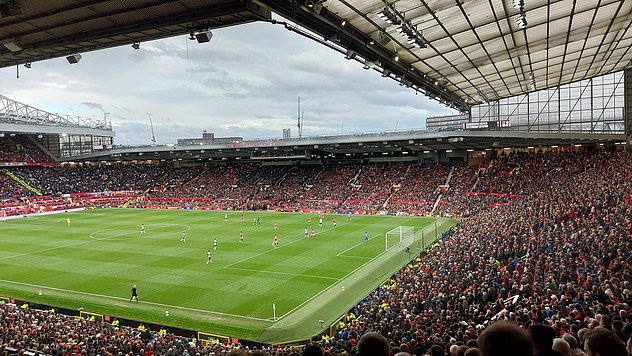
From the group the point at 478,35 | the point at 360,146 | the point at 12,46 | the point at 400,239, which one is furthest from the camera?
the point at 360,146

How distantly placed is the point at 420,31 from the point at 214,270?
19038mm

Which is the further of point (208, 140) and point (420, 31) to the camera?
point (208, 140)

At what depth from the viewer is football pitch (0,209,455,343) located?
20797 mm

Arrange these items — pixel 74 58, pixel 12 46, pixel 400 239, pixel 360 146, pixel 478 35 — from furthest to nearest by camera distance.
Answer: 1. pixel 360 146
2. pixel 400 239
3. pixel 478 35
4. pixel 74 58
5. pixel 12 46

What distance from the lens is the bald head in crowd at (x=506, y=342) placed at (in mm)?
2400

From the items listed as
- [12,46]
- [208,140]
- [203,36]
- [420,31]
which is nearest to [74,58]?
[12,46]

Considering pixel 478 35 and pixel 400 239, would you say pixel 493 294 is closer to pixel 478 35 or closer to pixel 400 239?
pixel 478 35

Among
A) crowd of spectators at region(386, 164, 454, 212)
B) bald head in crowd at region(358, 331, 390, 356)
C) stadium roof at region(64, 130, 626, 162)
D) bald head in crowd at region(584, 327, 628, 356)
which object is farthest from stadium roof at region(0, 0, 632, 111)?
crowd of spectators at region(386, 164, 454, 212)

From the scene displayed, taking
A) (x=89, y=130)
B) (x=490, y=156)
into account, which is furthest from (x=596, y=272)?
(x=89, y=130)

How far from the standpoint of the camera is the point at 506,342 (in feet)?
7.88

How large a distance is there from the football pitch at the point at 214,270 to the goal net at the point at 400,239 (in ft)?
1.05

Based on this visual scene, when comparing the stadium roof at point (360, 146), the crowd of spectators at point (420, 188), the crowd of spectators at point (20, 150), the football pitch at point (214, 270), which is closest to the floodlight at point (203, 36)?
the football pitch at point (214, 270)

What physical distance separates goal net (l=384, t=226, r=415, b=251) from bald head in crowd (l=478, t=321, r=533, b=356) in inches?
1241

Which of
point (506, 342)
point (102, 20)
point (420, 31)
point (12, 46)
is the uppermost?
point (420, 31)
